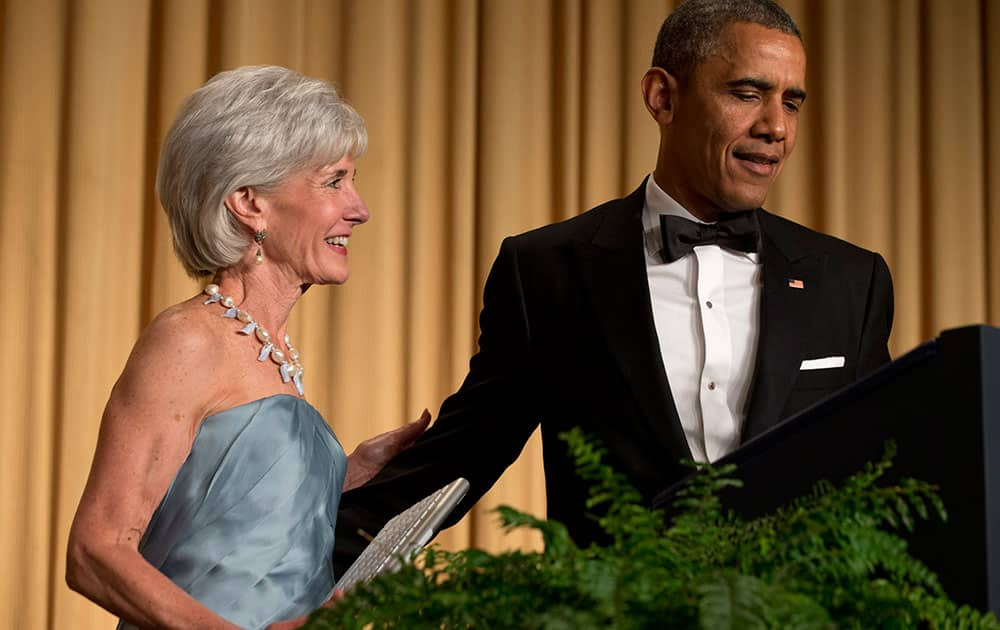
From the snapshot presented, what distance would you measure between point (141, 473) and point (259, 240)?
44 centimetres

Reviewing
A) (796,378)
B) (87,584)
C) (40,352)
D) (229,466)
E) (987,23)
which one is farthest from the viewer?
(987,23)

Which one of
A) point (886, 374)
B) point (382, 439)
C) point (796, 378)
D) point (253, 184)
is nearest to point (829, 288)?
point (796, 378)

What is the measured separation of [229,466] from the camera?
176 cm

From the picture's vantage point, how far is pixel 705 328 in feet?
7.30

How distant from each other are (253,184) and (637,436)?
769 mm

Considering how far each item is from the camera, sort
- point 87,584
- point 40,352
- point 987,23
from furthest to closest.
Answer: point 987,23 → point 40,352 → point 87,584

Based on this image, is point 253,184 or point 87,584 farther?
point 253,184

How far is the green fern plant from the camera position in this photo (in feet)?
2.57

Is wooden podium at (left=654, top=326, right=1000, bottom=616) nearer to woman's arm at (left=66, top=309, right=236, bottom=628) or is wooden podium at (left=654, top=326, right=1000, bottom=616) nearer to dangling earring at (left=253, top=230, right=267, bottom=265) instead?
woman's arm at (left=66, top=309, right=236, bottom=628)

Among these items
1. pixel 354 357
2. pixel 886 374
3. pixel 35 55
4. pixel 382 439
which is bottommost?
pixel 354 357

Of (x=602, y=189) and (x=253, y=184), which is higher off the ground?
(x=253, y=184)

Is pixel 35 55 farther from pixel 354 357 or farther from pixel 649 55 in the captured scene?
pixel 649 55

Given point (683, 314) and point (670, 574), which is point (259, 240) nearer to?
point (683, 314)

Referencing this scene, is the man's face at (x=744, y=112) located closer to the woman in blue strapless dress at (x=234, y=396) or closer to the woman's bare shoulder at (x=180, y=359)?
the woman in blue strapless dress at (x=234, y=396)
